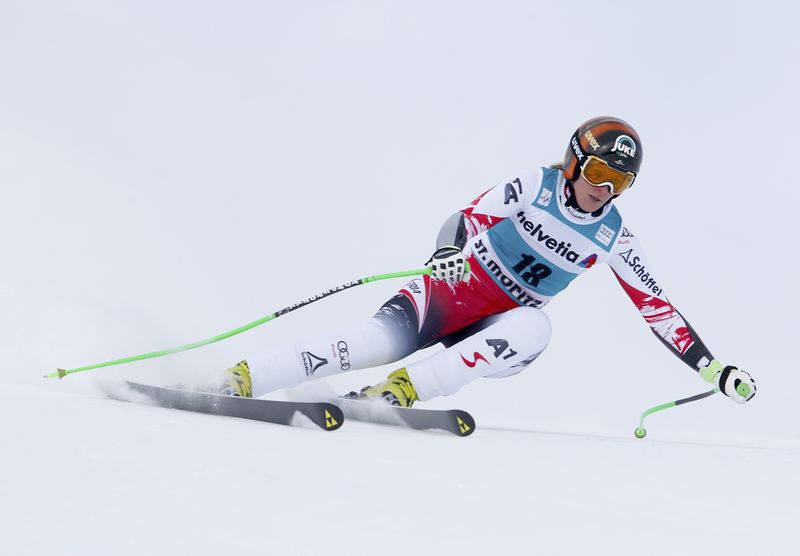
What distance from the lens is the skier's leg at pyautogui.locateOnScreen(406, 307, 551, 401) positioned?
348cm

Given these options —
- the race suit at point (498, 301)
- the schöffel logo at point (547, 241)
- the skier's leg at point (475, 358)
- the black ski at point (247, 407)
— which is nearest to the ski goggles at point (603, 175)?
the race suit at point (498, 301)

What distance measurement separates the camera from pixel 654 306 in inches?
165

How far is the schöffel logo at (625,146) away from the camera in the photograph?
12.0 ft

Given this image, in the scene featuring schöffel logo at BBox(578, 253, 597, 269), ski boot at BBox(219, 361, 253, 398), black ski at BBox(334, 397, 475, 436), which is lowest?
black ski at BBox(334, 397, 475, 436)

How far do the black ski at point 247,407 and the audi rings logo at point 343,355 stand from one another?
2.04 feet

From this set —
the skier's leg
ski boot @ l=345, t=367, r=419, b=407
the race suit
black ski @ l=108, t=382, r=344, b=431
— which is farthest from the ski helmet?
black ski @ l=108, t=382, r=344, b=431

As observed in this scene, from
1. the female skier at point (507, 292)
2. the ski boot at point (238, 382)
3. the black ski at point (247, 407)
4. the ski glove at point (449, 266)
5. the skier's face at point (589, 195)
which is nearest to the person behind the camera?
the black ski at point (247, 407)

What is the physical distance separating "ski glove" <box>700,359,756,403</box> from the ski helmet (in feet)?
3.67

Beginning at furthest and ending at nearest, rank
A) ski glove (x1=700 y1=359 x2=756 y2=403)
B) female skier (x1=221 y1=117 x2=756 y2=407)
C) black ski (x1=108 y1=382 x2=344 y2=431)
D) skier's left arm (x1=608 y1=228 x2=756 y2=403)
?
1. skier's left arm (x1=608 y1=228 x2=756 y2=403)
2. ski glove (x1=700 y1=359 x2=756 y2=403)
3. female skier (x1=221 y1=117 x2=756 y2=407)
4. black ski (x1=108 y1=382 x2=344 y2=431)

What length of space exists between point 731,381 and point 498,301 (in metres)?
1.20

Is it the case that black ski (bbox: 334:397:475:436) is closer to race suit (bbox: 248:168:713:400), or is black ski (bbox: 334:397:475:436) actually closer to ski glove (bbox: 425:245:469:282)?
race suit (bbox: 248:168:713:400)

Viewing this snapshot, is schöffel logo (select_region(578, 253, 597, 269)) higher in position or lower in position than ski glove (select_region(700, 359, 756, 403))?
higher

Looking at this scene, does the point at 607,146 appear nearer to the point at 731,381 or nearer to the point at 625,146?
the point at 625,146

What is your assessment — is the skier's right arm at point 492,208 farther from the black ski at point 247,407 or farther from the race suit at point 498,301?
the black ski at point 247,407
